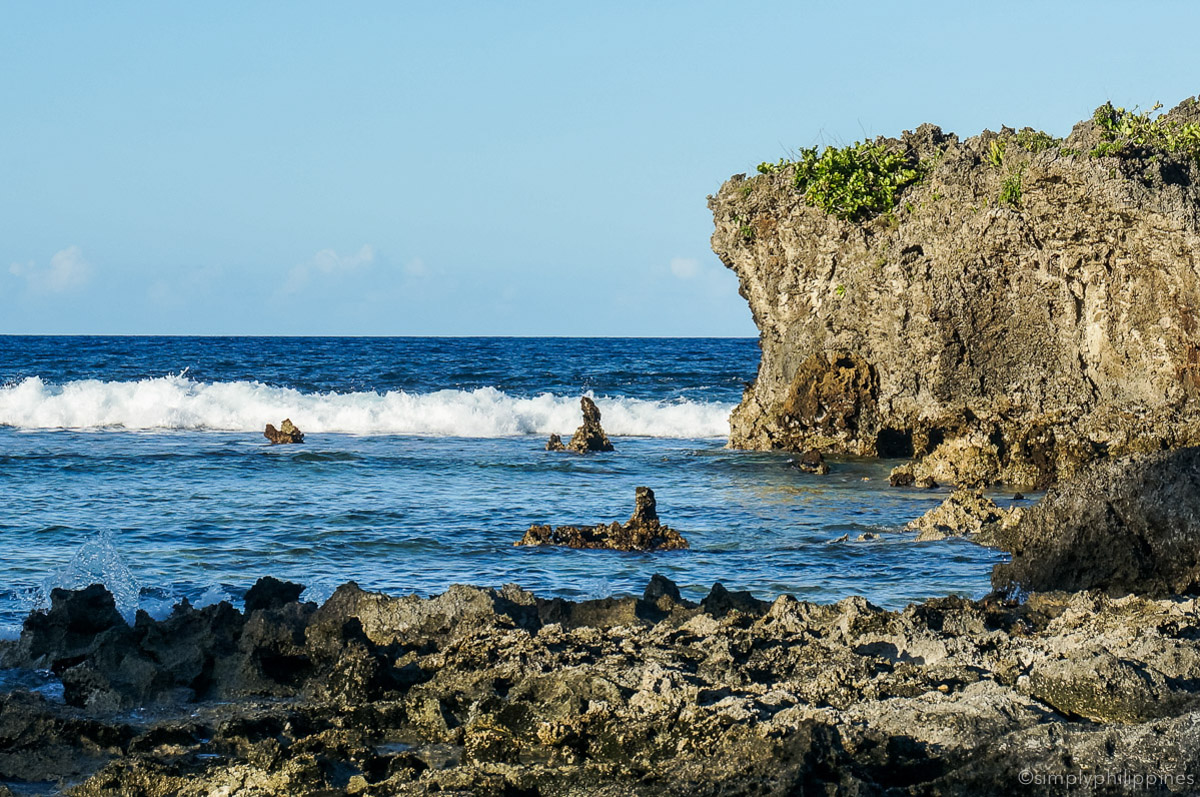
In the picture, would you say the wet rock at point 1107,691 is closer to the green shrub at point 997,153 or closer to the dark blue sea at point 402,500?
the dark blue sea at point 402,500

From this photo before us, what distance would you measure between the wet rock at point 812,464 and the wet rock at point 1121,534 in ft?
26.6

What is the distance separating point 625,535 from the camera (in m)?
12.2

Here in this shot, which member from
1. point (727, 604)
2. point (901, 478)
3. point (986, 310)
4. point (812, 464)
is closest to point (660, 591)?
point (727, 604)

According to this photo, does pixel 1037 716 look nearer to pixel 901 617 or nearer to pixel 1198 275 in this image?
→ pixel 901 617

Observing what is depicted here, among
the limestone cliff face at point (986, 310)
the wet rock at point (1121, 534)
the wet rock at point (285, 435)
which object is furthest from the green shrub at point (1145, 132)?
the wet rock at point (285, 435)

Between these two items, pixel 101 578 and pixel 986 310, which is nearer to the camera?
pixel 101 578

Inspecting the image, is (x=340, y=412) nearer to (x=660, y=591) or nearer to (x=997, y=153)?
(x=997, y=153)

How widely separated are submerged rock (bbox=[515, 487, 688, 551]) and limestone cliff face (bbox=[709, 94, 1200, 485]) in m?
5.70

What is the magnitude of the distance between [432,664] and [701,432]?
21947 mm

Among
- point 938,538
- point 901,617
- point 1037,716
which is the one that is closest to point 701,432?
point 938,538

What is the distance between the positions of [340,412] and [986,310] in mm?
17263

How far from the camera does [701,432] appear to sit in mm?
28578

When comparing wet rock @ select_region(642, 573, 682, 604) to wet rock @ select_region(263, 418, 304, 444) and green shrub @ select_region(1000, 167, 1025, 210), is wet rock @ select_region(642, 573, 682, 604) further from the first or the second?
wet rock @ select_region(263, 418, 304, 444)

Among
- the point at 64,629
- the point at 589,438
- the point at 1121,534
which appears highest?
the point at 1121,534
